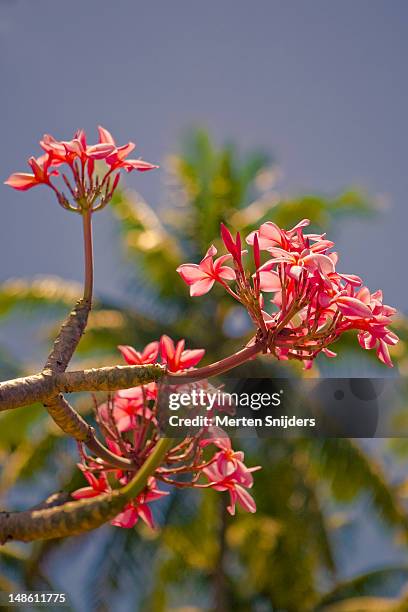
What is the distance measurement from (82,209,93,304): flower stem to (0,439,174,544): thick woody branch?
434 millimetres

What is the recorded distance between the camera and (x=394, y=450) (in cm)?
1488

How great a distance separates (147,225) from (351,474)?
5.24 m

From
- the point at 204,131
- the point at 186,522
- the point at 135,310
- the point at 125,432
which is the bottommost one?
the point at 125,432

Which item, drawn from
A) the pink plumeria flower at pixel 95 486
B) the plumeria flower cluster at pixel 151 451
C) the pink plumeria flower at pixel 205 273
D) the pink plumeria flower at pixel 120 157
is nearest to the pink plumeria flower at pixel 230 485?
the plumeria flower cluster at pixel 151 451

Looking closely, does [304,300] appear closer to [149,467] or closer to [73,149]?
[149,467]

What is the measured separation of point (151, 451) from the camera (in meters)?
1.37

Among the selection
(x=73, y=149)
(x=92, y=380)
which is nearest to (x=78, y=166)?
(x=73, y=149)

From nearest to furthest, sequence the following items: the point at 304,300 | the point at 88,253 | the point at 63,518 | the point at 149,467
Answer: the point at 63,518 → the point at 149,467 → the point at 304,300 → the point at 88,253

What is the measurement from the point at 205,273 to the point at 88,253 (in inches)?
9.1

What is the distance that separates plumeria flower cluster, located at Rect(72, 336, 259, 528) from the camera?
4.41 feet

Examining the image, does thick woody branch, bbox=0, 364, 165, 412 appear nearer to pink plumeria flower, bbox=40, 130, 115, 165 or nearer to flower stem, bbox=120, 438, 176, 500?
flower stem, bbox=120, 438, 176, 500

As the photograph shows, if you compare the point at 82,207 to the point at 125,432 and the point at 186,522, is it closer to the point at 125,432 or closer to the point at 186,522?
the point at 125,432

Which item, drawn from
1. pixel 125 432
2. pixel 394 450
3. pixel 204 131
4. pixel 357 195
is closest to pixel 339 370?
pixel 357 195

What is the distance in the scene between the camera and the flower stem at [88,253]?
1396mm
